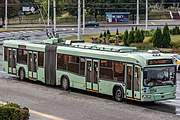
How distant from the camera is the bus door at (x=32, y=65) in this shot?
3206cm

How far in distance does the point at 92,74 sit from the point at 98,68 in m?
0.59

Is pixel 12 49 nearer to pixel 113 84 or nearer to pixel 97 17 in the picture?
pixel 113 84

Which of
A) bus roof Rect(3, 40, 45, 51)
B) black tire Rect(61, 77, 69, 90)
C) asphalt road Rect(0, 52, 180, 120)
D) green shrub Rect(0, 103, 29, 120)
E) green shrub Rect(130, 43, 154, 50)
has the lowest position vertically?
asphalt road Rect(0, 52, 180, 120)

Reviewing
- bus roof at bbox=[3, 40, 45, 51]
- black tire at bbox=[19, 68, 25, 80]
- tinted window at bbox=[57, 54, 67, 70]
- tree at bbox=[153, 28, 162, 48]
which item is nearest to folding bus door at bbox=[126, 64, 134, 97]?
tinted window at bbox=[57, 54, 67, 70]

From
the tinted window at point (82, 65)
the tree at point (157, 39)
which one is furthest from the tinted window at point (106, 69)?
the tree at point (157, 39)

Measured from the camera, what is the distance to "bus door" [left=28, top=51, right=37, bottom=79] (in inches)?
1262

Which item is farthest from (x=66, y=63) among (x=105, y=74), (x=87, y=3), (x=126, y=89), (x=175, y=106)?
(x=87, y=3)

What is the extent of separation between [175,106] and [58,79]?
8.13 metres

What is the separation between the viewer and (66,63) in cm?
2933

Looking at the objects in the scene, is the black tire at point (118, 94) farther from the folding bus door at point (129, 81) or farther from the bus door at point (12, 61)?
the bus door at point (12, 61)

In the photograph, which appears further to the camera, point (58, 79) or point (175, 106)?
point (58, 79)

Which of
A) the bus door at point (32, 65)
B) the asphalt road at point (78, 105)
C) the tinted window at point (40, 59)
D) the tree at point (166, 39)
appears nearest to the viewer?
the asphalt road at point (78, 105)

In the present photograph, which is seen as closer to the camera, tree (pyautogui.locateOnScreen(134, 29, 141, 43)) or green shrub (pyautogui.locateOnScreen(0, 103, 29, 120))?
green shrub (pyautogui.locateOnScreen(0, 103, 29, 120))

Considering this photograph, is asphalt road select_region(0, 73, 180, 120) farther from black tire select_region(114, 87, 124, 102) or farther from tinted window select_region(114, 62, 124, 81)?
tinted window select_region(114, 62, 124, 81)
